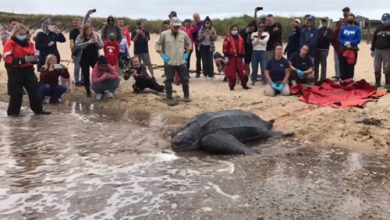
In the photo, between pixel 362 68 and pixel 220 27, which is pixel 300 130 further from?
pixel 220 27

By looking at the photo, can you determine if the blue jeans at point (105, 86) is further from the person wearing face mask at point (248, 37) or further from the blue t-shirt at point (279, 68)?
the blue t-shirt at point (279, 68)

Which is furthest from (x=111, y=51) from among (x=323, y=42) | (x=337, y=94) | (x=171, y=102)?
(x=337, y=94)

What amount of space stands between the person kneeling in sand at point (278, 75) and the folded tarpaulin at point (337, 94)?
0.73ft

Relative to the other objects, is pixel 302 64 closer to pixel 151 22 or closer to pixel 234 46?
pixel 234 46

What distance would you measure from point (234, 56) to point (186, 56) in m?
1.39

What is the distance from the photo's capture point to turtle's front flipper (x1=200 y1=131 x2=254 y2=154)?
594cm

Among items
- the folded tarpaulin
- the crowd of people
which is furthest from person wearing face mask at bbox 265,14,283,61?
the folded tarpaulin

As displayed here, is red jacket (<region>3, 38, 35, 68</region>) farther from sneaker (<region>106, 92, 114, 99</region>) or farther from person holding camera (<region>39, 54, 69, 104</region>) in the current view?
sneaker (<region>106, 92, 114, 99</region>)

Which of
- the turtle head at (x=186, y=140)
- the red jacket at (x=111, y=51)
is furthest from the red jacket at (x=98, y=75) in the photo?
the turtle head at (x=186, y=140)

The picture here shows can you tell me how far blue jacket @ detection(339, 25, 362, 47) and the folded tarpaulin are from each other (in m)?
1.09

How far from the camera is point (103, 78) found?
31.7 feet

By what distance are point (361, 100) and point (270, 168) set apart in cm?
359

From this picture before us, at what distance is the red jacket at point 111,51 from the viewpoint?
1022cm

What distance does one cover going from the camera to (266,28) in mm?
10648
